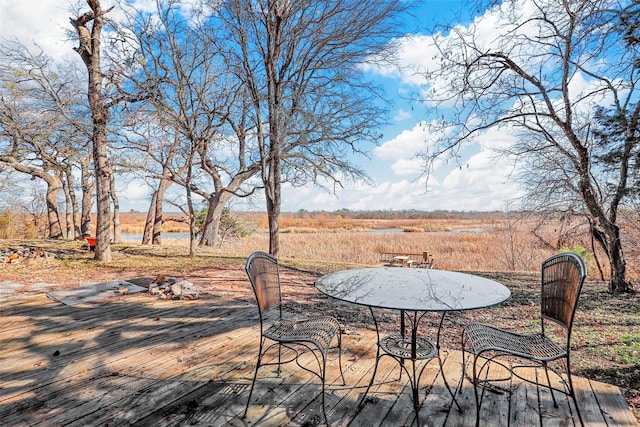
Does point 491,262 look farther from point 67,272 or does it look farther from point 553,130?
point 67,272

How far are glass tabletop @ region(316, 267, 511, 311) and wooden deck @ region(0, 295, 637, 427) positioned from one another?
0.59 metres

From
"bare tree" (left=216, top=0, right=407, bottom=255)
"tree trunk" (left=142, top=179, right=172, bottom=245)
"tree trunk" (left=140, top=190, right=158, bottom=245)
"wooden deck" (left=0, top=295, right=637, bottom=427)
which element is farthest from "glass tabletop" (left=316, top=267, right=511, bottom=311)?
"tree trunk" (left=140, top=190, right=158, bottom=245)

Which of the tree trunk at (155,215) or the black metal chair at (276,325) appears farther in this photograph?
the tree trunk at (155,215)

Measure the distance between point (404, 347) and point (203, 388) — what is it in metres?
1.30

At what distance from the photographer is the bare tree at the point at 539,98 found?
15.7 feet

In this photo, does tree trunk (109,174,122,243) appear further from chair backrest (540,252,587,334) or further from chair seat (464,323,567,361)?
chair backrest (540,252,587,334)

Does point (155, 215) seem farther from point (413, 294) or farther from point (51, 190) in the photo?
point (413, 294)

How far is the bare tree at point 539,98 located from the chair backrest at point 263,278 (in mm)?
4315

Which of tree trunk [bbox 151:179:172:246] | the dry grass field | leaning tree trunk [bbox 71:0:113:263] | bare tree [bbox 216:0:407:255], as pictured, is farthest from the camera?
tree trunk [bbox 151:179:172:246]

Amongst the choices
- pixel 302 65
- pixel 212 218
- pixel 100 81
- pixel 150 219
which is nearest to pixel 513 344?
pixel 302 65

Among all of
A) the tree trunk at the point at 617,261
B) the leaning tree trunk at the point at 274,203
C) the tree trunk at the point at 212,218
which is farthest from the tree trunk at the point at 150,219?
the tree trunk at the point at 617,261

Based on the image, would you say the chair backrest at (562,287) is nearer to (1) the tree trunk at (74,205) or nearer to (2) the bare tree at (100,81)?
(2) the bare tree at (100,81)

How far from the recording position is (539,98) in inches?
206

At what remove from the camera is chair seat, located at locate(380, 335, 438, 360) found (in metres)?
1.94
